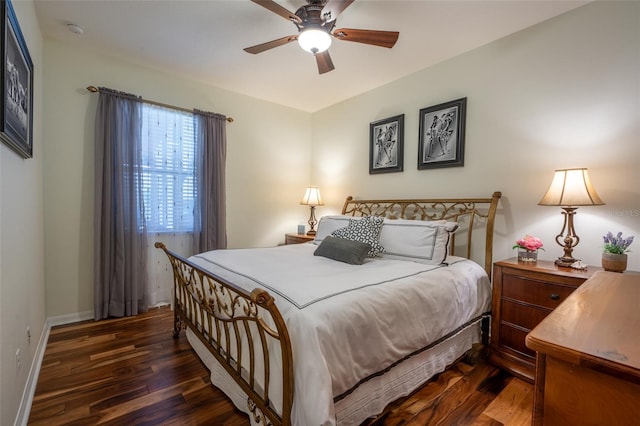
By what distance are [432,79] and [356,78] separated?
84 centimetres

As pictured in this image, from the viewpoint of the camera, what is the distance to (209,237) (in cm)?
348

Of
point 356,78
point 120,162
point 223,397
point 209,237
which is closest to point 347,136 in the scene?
point 356,78

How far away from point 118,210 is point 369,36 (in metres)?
2.78

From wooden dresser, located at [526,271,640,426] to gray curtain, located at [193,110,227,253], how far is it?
3.32 metres

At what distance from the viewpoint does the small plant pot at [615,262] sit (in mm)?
1733

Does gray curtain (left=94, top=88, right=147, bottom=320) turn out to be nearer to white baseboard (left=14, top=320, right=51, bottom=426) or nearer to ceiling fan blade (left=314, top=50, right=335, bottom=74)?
white baseboard (left=14, top=320, right=51, bottom=426)

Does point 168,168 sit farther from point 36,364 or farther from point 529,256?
point 529,256

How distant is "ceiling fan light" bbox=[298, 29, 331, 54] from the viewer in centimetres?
193

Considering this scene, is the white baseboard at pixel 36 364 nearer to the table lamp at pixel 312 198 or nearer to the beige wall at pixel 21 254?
the beige wall at pixel 21 254

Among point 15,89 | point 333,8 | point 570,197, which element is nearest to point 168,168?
point 15,89

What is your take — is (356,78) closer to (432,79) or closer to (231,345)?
(432,79)

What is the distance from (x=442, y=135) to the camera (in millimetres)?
2945

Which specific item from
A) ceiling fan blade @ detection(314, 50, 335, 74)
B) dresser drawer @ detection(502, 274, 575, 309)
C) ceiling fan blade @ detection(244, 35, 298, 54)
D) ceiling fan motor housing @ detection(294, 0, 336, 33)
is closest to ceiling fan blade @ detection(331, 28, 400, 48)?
ceiling fan motor housing @ detection(294, 0, 336, 33)

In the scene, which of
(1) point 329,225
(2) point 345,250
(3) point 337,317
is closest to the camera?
(3) point 337,317
